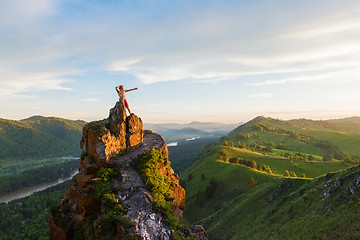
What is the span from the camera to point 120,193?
22359 millimetres

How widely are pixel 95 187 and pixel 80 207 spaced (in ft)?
8.99

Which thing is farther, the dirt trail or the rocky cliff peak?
the rocky cliff peak

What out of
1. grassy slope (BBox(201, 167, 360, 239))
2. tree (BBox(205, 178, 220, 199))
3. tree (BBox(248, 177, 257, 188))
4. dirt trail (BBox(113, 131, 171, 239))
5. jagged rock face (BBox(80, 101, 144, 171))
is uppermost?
jagged rock face (BBox(80, 101, 144, 171))

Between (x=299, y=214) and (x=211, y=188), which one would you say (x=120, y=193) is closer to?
(x=299, y=214)

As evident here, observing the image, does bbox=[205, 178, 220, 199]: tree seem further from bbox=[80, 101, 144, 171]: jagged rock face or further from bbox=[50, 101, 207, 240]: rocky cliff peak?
bbox=[80, 101, 144, 171]: jagged rock face

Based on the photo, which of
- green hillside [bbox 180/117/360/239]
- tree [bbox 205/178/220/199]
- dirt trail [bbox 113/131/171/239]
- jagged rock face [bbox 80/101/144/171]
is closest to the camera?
dirt trail [bbox 113/131/171/239]

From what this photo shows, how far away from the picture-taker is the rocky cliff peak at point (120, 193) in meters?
19.4

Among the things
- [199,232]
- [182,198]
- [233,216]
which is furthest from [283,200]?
[199,232]

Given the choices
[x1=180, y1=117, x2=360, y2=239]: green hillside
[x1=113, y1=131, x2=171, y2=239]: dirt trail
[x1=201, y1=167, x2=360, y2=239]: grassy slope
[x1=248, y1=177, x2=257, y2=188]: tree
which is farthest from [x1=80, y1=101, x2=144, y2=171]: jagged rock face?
[x1=248, y1=177, x2=257, y2=188]: tree

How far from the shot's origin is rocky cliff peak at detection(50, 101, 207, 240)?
19.4 metres

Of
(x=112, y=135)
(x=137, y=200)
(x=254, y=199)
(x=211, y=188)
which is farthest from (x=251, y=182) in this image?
(x=137, y=200)

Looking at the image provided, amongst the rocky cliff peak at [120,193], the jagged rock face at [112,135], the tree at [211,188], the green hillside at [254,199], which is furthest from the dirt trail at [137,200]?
the tree at [211,188]

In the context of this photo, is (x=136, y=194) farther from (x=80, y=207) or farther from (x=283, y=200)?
(x=283, y=200)

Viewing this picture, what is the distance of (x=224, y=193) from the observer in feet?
315
